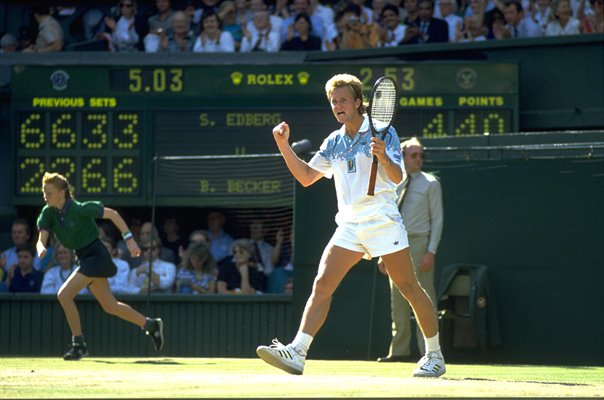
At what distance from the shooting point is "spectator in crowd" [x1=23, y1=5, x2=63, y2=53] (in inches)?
669

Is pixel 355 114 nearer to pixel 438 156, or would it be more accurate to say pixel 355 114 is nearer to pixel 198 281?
pixel 438 156

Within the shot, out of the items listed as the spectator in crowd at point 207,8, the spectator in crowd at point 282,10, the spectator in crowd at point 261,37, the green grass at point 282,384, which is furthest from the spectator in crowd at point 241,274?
the spectator in crowd at point 207,8

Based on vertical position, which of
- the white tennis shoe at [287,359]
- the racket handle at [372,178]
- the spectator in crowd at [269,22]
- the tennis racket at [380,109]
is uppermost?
the spectator in crowd at [269,22]

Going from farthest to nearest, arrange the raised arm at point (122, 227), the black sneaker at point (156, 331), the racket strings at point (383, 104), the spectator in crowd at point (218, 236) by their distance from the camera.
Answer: the spectator in crowd at point (218, 236) → the black sneaker at point (156, 331) → the raised arm at point (122, 227) → the racket strings at point (383, 104)

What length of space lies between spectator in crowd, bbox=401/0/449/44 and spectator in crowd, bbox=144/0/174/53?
3160 millimetres

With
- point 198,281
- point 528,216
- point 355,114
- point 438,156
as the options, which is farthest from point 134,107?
point 355,114

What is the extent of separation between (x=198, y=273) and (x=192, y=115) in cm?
198

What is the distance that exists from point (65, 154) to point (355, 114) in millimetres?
7567

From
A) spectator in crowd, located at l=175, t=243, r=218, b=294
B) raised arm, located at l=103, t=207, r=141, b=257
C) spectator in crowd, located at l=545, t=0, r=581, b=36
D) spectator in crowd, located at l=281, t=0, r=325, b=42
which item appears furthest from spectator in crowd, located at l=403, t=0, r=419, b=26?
raised arm, located at l=103, t=207, r=141, b=257

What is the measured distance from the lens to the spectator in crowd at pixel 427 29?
51.8ft

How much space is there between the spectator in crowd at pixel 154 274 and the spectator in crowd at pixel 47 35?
408 cm

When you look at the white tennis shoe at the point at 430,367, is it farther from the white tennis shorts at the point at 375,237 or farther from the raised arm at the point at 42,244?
the raised arm at the point at 42,244

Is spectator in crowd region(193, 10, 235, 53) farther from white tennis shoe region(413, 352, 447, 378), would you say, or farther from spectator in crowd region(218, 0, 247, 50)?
white tennis shoe region(413, 352, 447, 378)

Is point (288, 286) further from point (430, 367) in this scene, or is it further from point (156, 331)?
point (430, 367)
